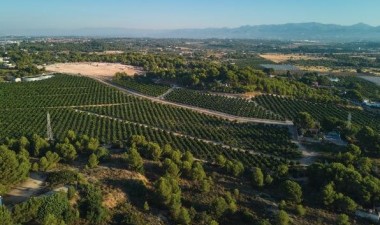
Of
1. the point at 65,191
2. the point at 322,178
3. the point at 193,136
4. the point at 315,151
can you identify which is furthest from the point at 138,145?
the point at 315,151

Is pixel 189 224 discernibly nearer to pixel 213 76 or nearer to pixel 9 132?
pixel 9 132

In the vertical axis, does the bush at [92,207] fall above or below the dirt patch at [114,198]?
above

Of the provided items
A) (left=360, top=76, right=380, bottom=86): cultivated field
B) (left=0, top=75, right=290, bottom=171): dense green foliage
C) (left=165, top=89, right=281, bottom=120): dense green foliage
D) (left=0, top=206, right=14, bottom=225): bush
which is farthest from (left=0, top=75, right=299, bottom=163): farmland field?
(left=360, top=76, right=380, bottom=86): cultivated field

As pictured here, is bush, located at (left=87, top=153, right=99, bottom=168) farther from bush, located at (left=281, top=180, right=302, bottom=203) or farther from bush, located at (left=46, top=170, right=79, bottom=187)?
bush, located at (left=281, top=180, right=302, bottom=203)

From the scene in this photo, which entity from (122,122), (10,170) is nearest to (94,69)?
(122,122)

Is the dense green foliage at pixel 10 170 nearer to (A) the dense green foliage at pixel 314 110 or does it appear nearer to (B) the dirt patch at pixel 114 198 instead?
(B) the dirt patch at pixel 114 198

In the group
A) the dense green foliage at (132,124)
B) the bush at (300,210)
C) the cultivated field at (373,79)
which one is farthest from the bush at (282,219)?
the cultivated field at (373,79)

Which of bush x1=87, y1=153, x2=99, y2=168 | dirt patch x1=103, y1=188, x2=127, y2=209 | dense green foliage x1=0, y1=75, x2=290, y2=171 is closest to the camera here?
dirt patch x1=103, y1=188, x2=127, y2=209

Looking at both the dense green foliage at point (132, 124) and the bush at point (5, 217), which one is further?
the dense green foliage at point (132, 124)
